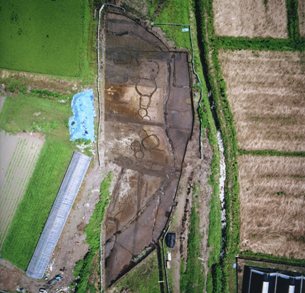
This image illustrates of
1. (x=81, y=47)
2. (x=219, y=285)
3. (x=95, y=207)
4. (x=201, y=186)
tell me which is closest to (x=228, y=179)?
(x=201, y=186)

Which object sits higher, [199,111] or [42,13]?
[42,13]

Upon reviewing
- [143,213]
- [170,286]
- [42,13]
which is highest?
[42,13]

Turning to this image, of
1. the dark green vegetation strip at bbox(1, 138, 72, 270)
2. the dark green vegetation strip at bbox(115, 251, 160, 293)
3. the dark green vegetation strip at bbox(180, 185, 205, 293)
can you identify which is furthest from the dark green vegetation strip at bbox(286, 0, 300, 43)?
the dark green vegetation strip at bbox(115, 251, 160, 293)

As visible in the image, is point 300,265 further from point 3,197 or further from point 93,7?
point 93,7

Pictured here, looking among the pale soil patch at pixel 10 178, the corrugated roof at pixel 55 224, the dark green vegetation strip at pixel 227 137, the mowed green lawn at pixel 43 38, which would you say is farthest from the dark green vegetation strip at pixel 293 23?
the pale soil patch at pixel 10 178

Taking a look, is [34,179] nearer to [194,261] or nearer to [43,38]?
[43,38]

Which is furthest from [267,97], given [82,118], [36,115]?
[36,115]
